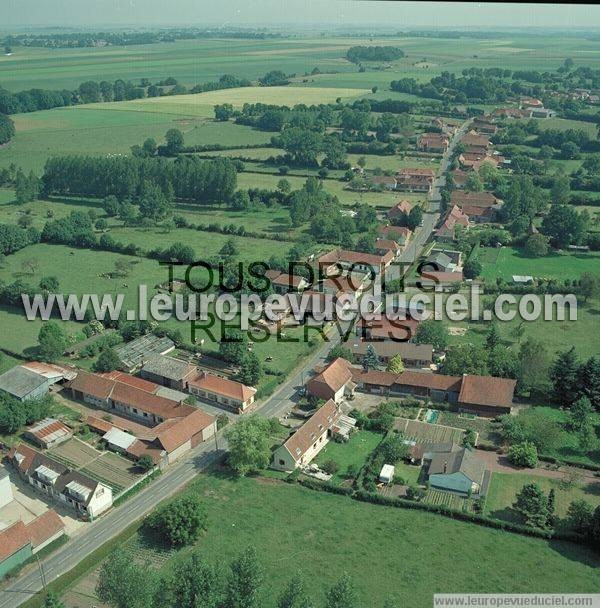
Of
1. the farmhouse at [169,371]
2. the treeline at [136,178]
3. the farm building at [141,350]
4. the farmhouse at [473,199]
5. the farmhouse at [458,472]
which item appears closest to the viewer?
the farmhouse at [458,472]

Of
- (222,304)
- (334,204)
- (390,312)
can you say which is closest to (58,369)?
(222,304)

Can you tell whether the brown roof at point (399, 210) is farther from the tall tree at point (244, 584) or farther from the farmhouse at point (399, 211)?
the tall tree at point (244, 584)

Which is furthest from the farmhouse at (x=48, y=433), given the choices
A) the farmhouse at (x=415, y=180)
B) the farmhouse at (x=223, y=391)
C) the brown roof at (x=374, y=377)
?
the farmhouse at (x=415, y=180)

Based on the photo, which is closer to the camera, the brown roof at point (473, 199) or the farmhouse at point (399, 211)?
the farmhouse at point (399, 211)

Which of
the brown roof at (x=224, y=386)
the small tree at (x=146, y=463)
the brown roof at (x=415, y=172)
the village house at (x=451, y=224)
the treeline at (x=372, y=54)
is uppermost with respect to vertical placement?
the treeline at (x=372, y=54)

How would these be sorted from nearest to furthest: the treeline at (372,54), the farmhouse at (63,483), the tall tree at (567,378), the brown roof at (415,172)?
the farmhouse at (63,483)
the tall tree at (567,378)
the brown roof at (415,172)
the treeline at (372,54)

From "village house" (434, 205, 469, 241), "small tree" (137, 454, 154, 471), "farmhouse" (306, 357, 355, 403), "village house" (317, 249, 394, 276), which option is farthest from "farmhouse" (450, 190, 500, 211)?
"small tree" (137, 454, 154, 471)

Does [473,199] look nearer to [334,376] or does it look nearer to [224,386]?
[334,376]
